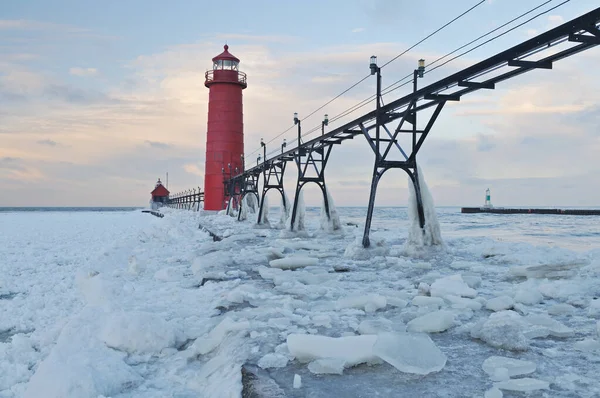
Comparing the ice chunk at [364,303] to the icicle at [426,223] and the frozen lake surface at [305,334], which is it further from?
the icicle at [426,223]

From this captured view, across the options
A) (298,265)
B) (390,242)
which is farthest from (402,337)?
(390,242)

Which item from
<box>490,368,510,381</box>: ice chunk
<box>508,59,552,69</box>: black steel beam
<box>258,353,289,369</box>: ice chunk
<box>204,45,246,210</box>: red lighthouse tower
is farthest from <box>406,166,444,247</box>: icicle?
<box>204,45,246,210</box>: red lighthouse tower

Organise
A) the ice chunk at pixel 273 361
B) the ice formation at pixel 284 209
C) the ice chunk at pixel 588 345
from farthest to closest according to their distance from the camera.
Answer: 1. the ice formation at pixel 284 209
2. the ice chunk at pixel 588 345
3. the ice chunk at pixel 273 361

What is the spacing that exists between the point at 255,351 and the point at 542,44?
7.19 metres

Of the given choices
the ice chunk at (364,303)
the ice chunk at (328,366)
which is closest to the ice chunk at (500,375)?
the ice chunk at (328,366)

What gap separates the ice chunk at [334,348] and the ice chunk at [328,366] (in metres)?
0.09

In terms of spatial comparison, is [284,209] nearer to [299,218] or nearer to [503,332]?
[299,218]

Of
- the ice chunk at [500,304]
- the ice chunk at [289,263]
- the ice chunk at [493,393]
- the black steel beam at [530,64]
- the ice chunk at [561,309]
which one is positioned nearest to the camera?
the ice chunk at [493,393]

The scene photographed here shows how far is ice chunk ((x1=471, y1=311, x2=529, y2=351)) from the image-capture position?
156 inches

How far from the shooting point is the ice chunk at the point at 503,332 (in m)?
3.96

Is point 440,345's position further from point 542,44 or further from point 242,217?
point 242,217

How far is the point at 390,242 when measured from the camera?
15305 mm

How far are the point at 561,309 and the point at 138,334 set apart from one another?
195 inches

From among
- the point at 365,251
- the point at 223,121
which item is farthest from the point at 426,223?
the point at 223,121
